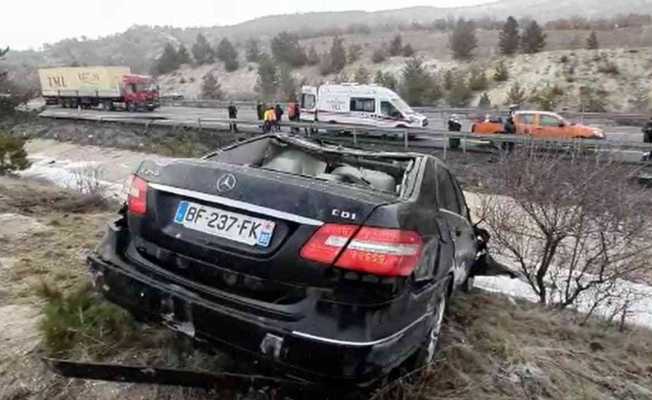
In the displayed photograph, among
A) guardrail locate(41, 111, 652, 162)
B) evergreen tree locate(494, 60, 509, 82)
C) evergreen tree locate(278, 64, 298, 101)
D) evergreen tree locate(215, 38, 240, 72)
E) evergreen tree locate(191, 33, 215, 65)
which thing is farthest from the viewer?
evergreen tree locate(191, 33, 215, 65)

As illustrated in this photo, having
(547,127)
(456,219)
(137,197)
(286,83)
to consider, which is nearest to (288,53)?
(286,83)

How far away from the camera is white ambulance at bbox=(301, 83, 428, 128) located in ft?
72.6

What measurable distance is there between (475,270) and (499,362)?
1967 mm

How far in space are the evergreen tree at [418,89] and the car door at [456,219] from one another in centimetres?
3163

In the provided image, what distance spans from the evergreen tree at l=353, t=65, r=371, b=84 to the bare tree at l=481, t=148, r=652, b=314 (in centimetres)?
3487

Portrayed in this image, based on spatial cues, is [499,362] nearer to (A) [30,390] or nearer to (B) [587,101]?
(A) [30,390]

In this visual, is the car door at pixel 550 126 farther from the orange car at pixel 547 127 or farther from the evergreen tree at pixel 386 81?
the evergreen tree at pixel 386 81

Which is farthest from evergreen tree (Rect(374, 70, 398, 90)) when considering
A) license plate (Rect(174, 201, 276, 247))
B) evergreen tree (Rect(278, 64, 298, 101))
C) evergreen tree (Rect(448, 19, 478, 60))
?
license plate (Rect(174, 201, 276, 247))

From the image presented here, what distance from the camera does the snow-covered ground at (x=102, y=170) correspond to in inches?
303

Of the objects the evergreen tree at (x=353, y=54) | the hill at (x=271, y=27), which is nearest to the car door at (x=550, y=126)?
the evergreen tree at (x=353, y=54)

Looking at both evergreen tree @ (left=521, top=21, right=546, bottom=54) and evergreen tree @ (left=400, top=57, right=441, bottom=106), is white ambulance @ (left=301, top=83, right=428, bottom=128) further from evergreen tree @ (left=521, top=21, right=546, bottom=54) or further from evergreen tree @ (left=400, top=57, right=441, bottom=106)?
evergreen tree @ (left=521, top=21, right=546, bottom=54)

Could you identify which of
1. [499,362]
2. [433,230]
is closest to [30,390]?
[433,230]

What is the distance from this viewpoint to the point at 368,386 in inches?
84.4

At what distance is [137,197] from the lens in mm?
2635
